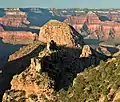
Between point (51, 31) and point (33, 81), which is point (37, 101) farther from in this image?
point (51, 31)

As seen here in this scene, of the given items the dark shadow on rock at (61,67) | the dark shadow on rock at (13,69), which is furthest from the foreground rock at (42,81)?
the dark shadow on rock at (13,69)

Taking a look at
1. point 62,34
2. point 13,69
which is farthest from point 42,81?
point 62,34

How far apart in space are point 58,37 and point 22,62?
16936mm

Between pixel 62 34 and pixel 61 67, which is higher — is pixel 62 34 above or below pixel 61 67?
below

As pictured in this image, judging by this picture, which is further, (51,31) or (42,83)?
(51,31)

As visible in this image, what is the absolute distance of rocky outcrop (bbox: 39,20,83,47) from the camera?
117250 millimetres

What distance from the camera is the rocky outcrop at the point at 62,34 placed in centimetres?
11725

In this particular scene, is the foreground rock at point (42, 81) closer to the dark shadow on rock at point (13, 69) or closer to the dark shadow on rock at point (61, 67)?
the dark shadow on rock at point (61, 67)

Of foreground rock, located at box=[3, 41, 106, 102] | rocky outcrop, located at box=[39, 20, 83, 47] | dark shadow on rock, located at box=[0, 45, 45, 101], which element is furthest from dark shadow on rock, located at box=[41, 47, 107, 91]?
rocky outcrop, located at box=[39, 20, 83, 47]

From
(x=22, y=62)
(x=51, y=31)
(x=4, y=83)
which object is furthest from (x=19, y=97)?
(x=51, y=31)

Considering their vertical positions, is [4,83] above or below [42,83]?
below

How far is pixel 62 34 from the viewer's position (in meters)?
123

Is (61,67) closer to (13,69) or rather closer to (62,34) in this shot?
(13,69)

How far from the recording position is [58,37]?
4909 inches
